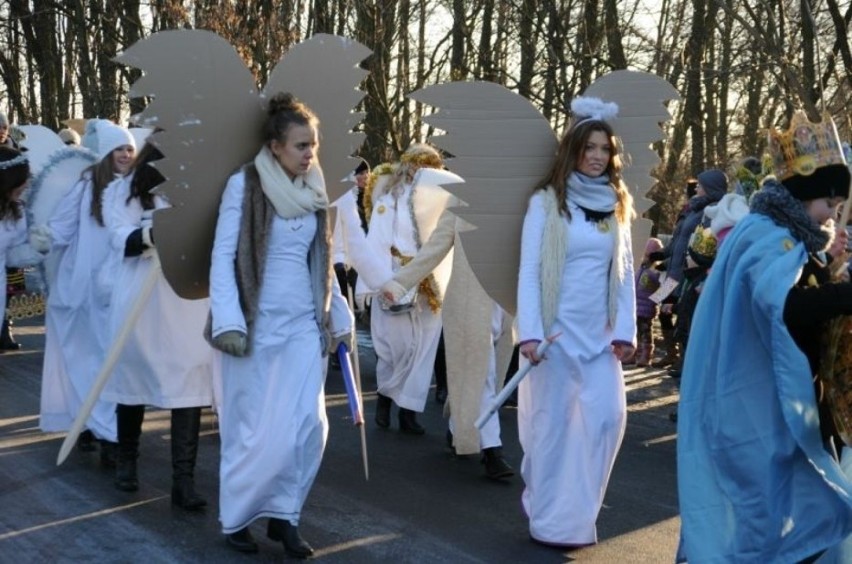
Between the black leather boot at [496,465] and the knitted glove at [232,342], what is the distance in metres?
2.29

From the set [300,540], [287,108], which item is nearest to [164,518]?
[300,540]

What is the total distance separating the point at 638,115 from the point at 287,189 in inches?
74.3

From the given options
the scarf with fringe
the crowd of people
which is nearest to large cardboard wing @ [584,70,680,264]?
the crowd of people

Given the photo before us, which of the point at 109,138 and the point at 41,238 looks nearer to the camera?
the point at 109,138

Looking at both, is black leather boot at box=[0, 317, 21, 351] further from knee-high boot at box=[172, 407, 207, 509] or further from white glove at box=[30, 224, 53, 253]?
knee-high boot at box=[172, 407, 207, 509]

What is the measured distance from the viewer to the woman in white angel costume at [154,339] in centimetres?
688

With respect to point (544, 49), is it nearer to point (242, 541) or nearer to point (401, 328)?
point (401, 328)

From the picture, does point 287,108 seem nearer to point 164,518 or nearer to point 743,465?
point 164,518

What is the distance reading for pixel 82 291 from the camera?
8430mm

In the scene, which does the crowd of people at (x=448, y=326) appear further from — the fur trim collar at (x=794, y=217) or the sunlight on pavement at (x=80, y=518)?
the sunlight on pavement at (x=80, y=518)

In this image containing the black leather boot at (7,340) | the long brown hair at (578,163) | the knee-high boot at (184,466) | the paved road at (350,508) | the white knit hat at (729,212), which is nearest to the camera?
the paved road at (350,508)

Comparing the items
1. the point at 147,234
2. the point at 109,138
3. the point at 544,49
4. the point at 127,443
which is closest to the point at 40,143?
the point at 109,138

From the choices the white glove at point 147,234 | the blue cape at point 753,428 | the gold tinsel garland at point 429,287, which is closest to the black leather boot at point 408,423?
the gold tinsel garland at point 429,287

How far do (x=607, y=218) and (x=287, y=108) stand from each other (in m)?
1.48
